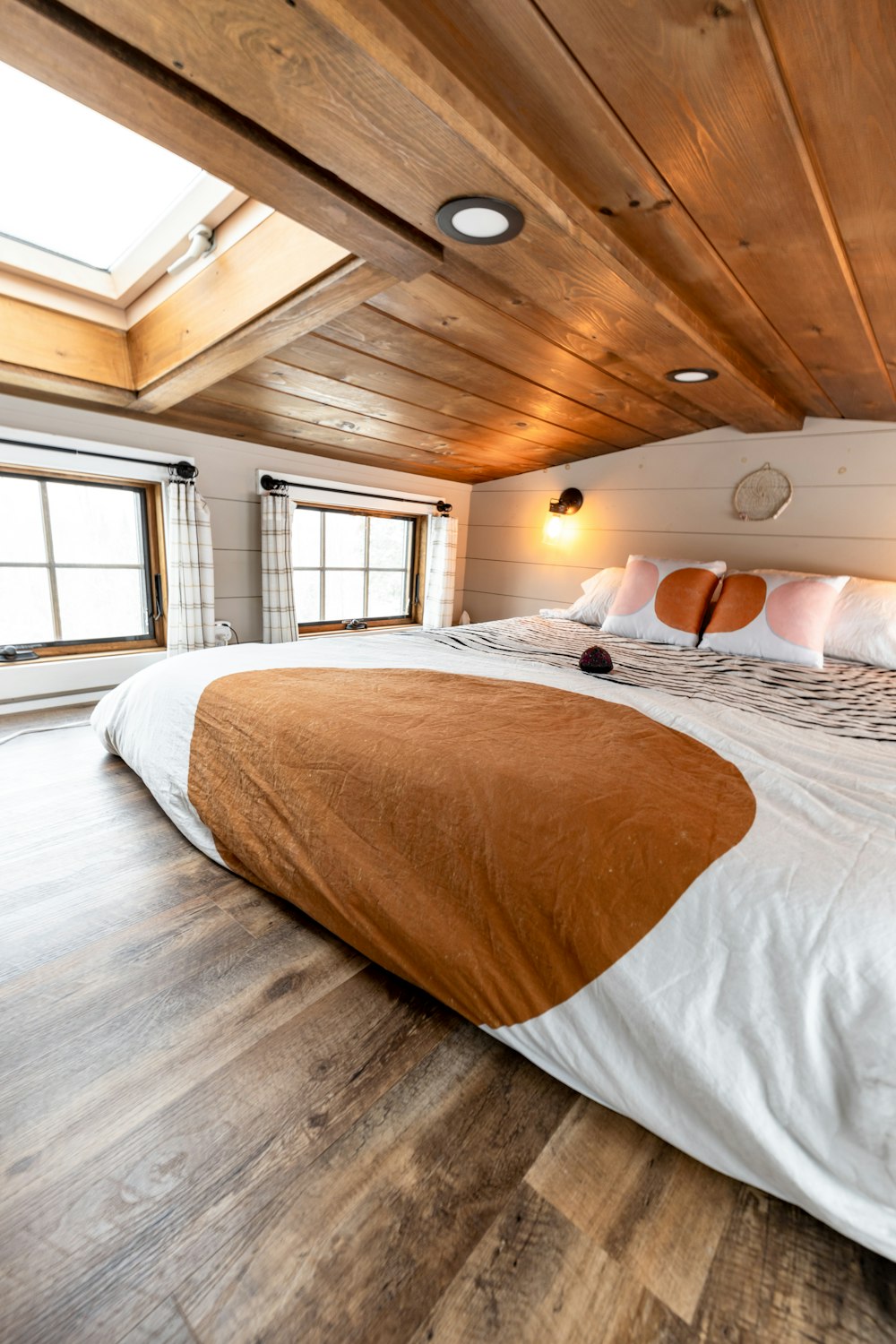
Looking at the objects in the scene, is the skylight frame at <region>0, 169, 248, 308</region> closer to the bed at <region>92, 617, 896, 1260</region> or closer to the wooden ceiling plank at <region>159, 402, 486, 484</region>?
the wooden ceiling plank at <region>159, 402, 486, 484</region>

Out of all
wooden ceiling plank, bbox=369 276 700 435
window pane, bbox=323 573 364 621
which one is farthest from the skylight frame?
window pane, bbox=323 573 364 621

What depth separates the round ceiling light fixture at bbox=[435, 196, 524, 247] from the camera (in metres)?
1.19

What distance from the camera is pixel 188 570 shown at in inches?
110

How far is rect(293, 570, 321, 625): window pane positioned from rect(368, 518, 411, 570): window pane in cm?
53

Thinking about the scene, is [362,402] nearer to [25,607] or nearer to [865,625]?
[25,607]

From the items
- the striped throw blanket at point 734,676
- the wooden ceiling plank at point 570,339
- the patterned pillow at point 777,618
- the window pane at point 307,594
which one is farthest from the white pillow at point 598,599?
the window pane at point 307,594

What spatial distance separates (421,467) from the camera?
3848mm

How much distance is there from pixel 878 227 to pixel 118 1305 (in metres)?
2.42

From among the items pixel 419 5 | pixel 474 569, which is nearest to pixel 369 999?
pixel 419 5

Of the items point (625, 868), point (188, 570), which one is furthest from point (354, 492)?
point (625, 868)

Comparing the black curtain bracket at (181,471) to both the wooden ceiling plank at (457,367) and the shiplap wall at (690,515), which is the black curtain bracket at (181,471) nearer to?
the wooden ceiling plank at (457,367)

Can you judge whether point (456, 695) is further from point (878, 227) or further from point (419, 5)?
point (878, 227)

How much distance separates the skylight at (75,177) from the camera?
138 centimetres

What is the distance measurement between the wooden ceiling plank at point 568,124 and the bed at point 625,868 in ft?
3.93
